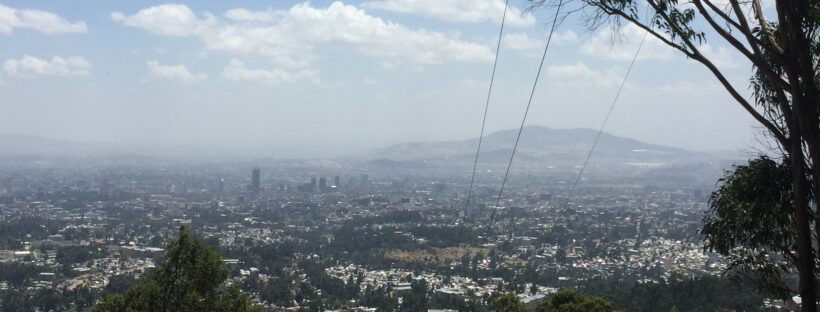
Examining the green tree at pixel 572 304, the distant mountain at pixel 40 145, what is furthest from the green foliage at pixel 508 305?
the distant mountain at pixel 40 145

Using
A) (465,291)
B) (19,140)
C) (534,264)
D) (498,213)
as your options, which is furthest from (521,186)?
(19,140)

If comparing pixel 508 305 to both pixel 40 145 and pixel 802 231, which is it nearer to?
pixel 802 231

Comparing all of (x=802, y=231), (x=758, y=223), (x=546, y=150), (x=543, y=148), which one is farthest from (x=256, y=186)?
(x=543, y=148)

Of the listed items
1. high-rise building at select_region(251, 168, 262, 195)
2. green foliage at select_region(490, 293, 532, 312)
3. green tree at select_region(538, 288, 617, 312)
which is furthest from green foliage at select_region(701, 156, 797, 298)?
high-rise building at select_region(251, 168, 262, 195)

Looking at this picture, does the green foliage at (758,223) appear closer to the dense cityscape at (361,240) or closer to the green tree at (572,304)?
the dense cityscape at (361,240)

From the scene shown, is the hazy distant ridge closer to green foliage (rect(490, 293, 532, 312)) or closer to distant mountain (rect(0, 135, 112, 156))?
distant mountain (rect(0, 135, 112, 156))

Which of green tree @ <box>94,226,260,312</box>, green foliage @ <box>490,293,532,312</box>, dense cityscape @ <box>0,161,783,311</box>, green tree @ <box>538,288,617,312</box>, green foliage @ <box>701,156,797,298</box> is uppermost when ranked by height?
green foliage @ <box>701,156,797,298</box>
